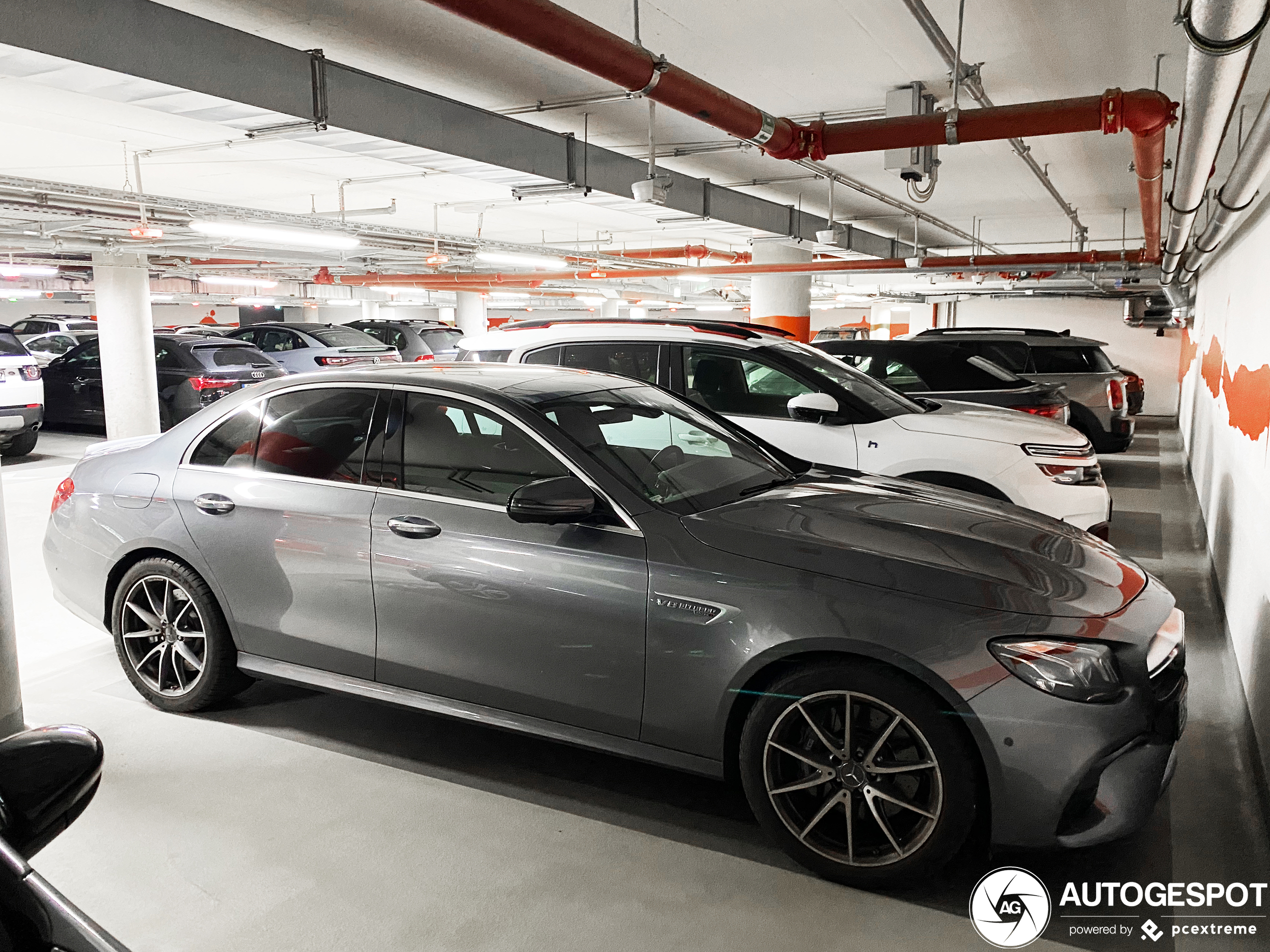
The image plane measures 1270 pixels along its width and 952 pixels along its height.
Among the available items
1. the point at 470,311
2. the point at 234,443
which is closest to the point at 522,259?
the point at 234,443

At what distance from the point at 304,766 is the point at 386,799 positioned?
44 cm

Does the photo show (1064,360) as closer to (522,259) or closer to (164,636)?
(522,259)

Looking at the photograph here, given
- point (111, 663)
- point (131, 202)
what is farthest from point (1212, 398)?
point (131, 202)

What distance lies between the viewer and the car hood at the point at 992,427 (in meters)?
5.66

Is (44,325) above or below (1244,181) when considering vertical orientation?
below

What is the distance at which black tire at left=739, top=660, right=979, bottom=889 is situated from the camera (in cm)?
255

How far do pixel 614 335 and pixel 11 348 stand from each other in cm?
821

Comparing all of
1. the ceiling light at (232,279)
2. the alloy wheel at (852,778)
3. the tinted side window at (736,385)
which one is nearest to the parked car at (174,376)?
the tinted side window at (736,385)

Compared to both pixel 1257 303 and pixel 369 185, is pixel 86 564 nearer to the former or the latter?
pixel 1257 303

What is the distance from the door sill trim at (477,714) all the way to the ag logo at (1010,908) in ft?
2.74

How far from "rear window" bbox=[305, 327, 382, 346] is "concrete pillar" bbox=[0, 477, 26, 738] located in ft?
37.8

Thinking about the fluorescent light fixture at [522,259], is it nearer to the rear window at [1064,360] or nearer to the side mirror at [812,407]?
the rear window at [1064,360]

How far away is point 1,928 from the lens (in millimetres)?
1047

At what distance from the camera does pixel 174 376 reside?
13305mm
